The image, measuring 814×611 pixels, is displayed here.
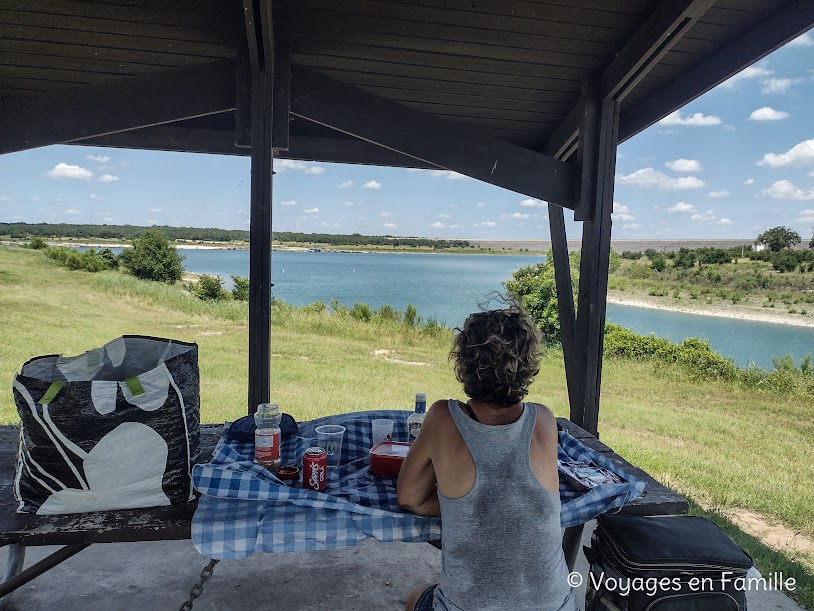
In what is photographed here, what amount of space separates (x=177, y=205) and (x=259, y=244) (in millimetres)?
51562

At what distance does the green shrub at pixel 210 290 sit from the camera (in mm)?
21516

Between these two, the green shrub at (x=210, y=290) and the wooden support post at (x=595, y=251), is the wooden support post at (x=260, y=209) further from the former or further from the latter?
the green shrub at (x=210, y=290)

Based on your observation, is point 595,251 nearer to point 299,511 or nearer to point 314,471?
point 314,471

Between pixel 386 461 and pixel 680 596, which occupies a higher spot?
pixel 386 461

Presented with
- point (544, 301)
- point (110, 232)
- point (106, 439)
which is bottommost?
point (544, 301)

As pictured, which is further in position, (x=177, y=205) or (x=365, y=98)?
(x=177, y=205)

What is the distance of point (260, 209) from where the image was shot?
250 centimetres

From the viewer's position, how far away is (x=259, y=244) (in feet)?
8.30

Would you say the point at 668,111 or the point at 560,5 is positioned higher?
the point at 560,5

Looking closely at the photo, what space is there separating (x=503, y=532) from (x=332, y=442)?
74 cm

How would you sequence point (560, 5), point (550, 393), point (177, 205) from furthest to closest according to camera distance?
point (177, 205) < point (550, 393) < point (560, 5)

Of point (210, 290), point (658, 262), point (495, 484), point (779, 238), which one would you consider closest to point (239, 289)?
point (210, 290)

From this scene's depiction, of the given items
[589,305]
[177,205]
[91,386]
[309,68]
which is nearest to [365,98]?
[309,68]

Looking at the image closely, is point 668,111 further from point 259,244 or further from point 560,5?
point 259,244
